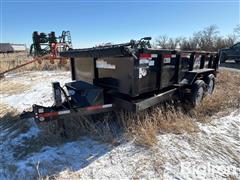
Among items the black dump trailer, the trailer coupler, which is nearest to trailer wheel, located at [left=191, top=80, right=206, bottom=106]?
the black dump trailer

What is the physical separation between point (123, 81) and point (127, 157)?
1165 mm

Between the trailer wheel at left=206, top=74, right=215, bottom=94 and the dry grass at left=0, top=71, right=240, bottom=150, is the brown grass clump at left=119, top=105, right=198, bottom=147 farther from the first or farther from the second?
the trailer wheel at left=206, top=74, right=215, bottom=94

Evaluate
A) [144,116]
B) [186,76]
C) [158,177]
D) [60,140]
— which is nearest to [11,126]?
[60,140]

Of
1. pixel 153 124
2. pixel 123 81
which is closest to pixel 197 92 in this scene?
pixel 153 124

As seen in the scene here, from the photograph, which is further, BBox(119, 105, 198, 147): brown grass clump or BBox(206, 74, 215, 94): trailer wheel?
BBox(206, 74, 215, 94): trailer wheel

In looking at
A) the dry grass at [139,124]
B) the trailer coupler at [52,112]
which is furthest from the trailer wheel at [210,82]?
the trailer coupler at [52,112]

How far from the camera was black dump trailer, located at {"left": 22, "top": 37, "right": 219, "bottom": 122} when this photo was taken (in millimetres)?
3326

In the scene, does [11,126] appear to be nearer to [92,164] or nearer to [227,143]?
[92,164]

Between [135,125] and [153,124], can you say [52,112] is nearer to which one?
[135,125]

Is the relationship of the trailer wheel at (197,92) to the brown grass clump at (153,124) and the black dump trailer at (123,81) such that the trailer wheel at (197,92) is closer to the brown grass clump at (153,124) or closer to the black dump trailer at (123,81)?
the black dump trailer at (123,81)

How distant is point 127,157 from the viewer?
3.19 m

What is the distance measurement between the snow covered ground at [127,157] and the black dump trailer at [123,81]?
58 cm

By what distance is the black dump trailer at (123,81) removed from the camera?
3326 mm

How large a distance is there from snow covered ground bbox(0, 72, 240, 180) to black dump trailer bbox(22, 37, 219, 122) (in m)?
0.58
